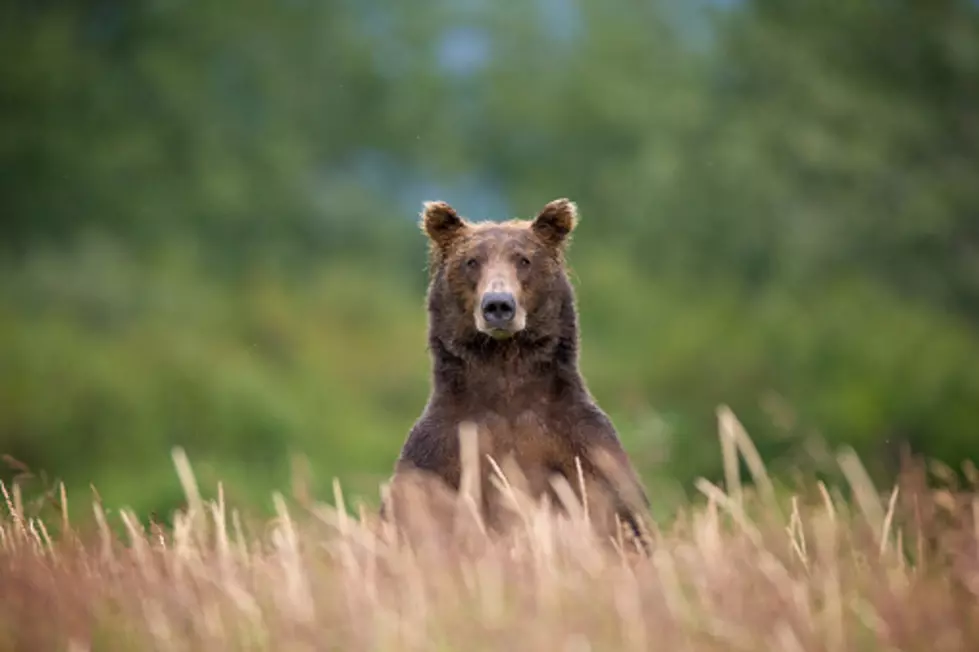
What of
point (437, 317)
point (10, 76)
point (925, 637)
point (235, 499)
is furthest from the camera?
point (10, 76)

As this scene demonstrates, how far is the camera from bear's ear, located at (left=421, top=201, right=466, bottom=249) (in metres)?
7.98

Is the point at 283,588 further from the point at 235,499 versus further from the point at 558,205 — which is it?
the point at 558,205

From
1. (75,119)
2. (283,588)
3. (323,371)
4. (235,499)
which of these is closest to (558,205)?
(235,499)

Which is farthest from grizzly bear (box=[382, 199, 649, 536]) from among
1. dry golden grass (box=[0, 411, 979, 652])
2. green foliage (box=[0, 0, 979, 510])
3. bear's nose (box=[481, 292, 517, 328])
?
green foliage (box=[0, 0, 979, 510])

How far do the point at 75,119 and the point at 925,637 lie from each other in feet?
106

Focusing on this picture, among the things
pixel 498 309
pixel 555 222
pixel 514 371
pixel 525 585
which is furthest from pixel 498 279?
pixel 525 585

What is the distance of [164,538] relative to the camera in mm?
5844

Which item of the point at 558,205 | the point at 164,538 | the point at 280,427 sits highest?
the point at 558,205

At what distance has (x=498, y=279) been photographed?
24.0ft

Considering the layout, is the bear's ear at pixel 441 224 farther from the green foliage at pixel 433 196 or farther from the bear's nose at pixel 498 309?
the green foliage at pixel 433 196

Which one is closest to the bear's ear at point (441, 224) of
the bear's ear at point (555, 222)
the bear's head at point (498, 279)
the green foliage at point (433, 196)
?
the bear's head at point (498, 279)

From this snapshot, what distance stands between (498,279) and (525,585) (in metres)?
2.69

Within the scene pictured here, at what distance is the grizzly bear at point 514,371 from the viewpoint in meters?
6.80

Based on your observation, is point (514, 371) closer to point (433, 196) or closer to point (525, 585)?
point (525, 585)
